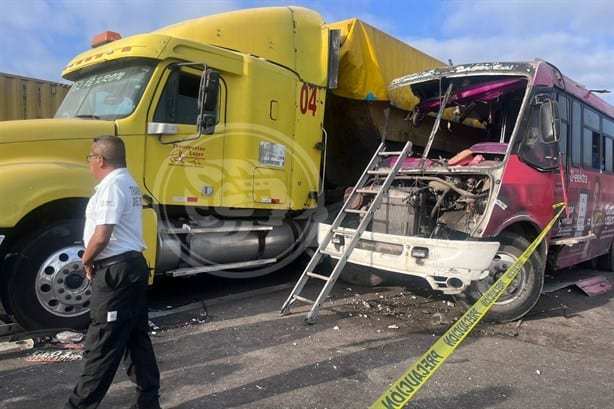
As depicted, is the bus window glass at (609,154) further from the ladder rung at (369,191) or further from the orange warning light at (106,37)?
the orange warning light at (106,37)

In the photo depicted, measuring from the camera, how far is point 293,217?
697 centimetres

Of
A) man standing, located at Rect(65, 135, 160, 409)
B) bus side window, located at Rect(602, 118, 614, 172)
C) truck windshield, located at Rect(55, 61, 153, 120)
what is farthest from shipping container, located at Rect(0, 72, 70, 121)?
bus side window, located at Rect(602, 118, 614, 172)

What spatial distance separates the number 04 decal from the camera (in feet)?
21.9

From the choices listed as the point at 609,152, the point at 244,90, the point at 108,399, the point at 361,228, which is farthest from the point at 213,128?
the point at 609,152

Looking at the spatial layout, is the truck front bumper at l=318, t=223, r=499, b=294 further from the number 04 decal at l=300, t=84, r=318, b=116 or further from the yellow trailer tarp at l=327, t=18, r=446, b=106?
the yellow trailer tarp at l=327, t=18, r=446, b=106

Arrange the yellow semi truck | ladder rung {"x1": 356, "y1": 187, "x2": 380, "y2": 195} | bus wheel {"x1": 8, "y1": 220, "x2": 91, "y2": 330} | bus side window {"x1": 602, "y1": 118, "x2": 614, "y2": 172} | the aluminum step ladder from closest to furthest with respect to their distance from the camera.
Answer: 1. bus wheel {"x1": 8, "y1": 220, "x2": 91, "y2": 330}
2. the yellow semi truck
3. the aluminum step ladder
4. ladder rung {"x1": 356, "y1": 187, "x2": 380, "y2": 195}
5. bus side window {"x1": 602, "y1": 118, "x2": 614, "y2": 172}

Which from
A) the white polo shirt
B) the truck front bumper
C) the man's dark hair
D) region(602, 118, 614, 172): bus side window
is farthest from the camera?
region(602, 118, 614, 172): bus side window

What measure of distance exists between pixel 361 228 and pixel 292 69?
2434 millimetres

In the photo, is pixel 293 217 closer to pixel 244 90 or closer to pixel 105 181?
pixel 244 90

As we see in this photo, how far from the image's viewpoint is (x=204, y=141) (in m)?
5.67

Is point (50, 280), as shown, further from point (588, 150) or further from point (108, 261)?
point (588, 150)

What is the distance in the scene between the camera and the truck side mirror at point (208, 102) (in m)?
5.26

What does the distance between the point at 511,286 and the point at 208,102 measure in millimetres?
3855

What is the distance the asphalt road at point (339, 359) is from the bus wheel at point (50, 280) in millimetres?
293
